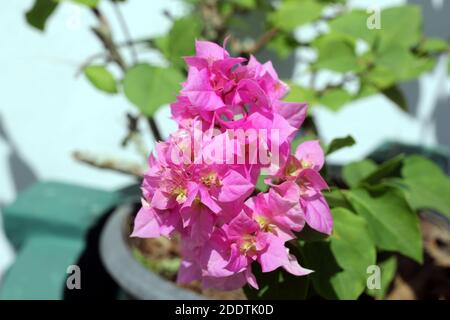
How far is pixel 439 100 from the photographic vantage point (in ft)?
3.98

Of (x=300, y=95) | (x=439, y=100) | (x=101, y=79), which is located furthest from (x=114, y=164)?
(x=439, y=100)

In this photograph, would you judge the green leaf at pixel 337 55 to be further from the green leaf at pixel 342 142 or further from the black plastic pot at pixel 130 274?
the black plastic pot at pixel 130 274

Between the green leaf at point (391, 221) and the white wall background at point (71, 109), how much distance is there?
613 mm

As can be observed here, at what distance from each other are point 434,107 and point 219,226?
950mm

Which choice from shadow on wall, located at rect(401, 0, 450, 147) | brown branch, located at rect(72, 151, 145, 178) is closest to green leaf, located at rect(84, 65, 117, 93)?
brown branch, located at rect(72, 151, 145, 178)

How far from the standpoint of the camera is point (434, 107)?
1.22m

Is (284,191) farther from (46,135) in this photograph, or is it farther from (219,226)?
(46,135)

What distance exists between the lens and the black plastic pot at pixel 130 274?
64cm

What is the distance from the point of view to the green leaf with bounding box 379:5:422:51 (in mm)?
752

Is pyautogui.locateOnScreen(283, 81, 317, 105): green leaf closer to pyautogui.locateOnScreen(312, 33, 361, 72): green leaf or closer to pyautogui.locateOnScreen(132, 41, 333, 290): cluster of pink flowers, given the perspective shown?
pyautogui.locateOnScreen(312, 33, 361, 72): green leaf

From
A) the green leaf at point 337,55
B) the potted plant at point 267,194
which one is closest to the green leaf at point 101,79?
the potted plant at point 267,194

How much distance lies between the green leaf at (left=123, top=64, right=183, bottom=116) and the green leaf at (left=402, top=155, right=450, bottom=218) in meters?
0.32

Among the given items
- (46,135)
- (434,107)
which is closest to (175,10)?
(46,135)

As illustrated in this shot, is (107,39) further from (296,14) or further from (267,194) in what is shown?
(267,194)
